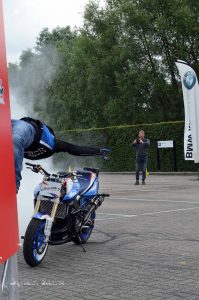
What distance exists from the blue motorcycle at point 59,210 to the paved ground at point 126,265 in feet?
0.75

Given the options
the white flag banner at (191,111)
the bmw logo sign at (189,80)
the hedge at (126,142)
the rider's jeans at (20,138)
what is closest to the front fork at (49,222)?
the rider's jeans at (20,138)

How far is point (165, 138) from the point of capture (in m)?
27.1

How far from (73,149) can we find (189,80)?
17.4 metres

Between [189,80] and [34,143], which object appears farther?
[189,80]

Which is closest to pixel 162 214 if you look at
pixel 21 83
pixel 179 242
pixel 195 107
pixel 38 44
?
pixel 179 242

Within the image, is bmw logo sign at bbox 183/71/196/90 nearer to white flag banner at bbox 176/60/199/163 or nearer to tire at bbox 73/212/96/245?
white flag banner at bbox 176/60/199/163

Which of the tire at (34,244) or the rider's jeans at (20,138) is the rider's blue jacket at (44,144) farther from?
the tire at (34,244)

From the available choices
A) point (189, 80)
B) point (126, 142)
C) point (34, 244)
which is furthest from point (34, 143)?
point (126, 142)

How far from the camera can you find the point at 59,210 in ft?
21.1

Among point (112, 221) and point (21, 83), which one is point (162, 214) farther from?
point (21, 83)

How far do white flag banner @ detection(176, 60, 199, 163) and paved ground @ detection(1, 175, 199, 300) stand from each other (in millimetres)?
11840

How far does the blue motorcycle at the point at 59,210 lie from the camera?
5.98m

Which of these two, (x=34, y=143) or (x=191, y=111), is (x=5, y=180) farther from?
(x=191, y=111)

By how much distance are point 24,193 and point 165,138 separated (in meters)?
20.2
